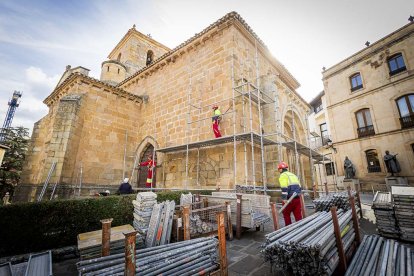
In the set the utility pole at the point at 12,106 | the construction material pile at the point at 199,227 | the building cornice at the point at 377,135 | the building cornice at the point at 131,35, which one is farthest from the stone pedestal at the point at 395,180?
the utility pole at the point at 12,106

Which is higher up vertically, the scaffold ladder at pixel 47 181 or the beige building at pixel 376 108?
the beige building at pixel 376 108

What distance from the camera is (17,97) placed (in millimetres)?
34250

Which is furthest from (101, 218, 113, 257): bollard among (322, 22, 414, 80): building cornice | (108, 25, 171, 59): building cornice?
(322, 22, 414, 80): building cornice

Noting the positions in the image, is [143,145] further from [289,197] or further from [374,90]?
[374,90]

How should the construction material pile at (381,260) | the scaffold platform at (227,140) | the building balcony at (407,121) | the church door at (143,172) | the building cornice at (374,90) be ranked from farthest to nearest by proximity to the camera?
the building cornice at (374,90)
the building balcony at (407,121)
the church door at (143,172)
the scaffold platform at (227,140)
the construction material pile at (381,260)

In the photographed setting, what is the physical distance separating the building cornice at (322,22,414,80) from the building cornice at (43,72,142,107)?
1875 cm

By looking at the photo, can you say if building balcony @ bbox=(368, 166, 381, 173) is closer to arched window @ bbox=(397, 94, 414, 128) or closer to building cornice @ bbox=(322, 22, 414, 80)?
arched window @ bbox=(397, 94, 414, 128)

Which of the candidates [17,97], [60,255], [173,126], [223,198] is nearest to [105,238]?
[60,255]

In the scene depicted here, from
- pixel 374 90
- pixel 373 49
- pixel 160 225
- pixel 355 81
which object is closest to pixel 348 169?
pixel 374 90

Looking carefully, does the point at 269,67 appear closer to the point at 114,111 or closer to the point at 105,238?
the point at 114,111

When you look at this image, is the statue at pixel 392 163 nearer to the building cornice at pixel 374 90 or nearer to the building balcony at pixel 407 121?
the building balcony at pixel 407 121

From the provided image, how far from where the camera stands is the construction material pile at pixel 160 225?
3.73 metres

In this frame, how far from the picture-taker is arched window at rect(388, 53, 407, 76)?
1516 centimetres

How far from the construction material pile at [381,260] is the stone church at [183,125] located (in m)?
3.45
